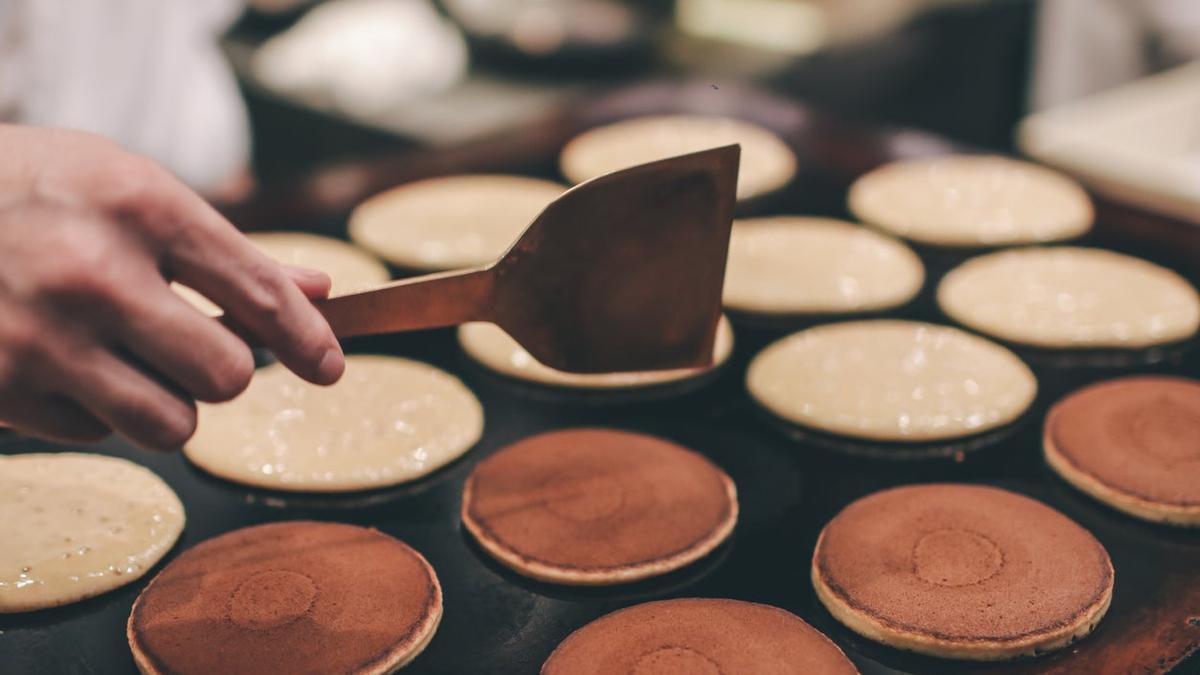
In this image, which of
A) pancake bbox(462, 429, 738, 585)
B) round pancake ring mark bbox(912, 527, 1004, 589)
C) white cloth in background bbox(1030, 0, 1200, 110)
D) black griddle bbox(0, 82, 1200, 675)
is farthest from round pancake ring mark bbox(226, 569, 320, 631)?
white cloth in background bbox(1030, 0, 1200, 110)

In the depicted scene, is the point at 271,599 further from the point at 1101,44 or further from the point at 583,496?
the point at 1101,44

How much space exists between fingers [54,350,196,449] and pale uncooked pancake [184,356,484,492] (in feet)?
2.08

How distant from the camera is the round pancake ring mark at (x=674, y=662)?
1.26 m

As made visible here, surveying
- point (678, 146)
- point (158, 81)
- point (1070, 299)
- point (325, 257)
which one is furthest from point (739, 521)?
point (158, 81)

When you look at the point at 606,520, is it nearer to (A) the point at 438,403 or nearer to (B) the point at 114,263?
(A) the point at 438,403

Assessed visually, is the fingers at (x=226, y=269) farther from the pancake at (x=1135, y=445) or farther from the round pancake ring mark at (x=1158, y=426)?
the round pancake ring mark at (x=1158, y=426)

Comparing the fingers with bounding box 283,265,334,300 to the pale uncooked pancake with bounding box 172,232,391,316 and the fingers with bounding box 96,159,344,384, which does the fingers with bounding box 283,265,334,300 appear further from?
the pale uncooked pancake with bounding box 172,232,391,316

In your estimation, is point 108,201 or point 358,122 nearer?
point 108,201

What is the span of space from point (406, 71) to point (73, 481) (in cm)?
248

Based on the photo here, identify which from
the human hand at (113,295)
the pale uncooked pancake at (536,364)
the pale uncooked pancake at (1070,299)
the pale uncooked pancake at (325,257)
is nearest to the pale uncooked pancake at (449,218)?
the pale uncooked pancake at (325,257)

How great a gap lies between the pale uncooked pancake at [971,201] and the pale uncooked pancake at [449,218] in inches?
28.6

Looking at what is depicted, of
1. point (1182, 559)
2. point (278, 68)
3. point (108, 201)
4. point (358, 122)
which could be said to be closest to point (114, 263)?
point (108, 201)

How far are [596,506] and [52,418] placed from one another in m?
0.75

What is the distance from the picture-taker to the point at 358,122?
3.52 meters
